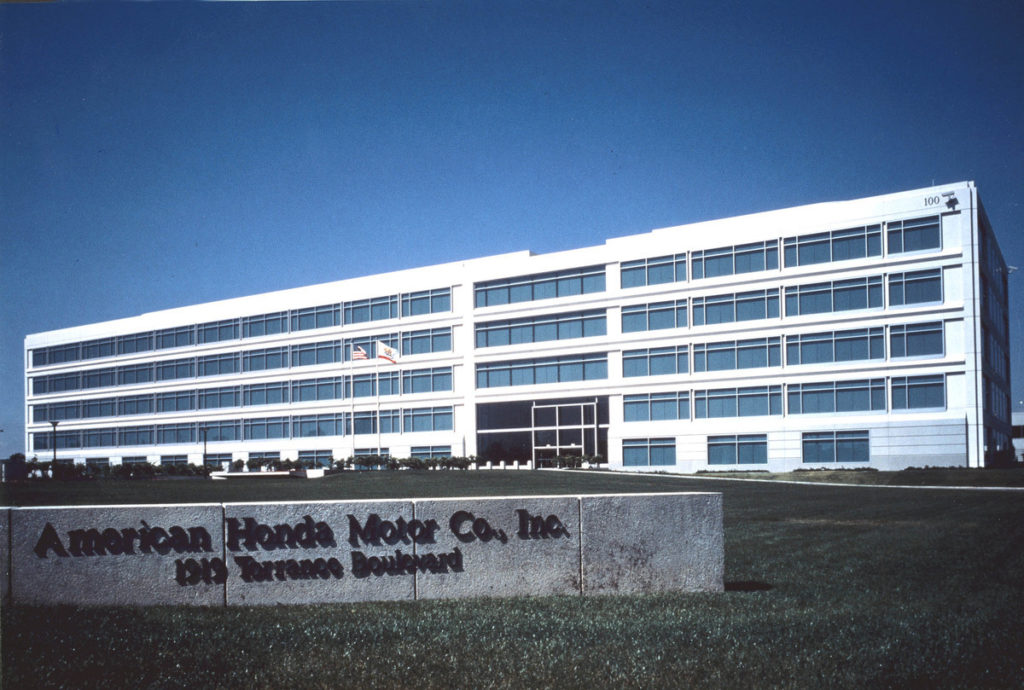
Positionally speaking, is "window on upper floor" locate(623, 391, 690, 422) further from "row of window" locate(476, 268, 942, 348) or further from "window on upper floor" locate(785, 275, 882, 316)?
"window on upper floor" locate(785, 275, 882, 316)

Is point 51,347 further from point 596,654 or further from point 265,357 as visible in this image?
point 596,654

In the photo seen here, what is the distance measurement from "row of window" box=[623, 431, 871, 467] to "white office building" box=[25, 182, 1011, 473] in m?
0.12

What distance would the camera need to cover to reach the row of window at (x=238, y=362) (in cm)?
6994

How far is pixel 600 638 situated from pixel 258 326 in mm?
73427

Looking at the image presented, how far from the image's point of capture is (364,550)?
11008 millimetres

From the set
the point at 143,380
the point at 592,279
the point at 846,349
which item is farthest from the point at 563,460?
the point at 143,380

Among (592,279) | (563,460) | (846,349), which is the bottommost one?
(563,460)

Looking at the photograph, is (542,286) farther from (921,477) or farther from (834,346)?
(921,477)

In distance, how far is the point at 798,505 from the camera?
2547 centimetres

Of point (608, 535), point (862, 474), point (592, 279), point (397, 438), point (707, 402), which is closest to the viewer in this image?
point (608, 535)

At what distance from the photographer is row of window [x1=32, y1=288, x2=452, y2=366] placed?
70250 mm

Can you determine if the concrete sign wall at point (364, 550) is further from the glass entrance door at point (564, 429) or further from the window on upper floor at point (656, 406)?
the glass entrance door at point (564, 429)

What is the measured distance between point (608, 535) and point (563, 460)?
48992mm

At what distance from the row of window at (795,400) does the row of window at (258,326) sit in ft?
58.6
